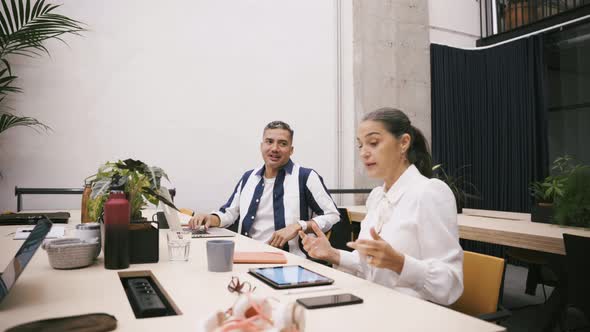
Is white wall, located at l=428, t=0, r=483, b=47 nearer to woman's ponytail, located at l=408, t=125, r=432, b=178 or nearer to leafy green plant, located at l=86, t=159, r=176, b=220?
woman's ponytail, located at l=408, t=125, r=432, b=178

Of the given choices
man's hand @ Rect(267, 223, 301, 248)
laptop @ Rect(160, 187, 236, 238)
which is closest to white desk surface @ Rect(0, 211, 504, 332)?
laptop @ Rect(160, 187, 236, 238)

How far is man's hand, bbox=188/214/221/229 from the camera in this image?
2.29 metres

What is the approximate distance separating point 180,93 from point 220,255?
3.36 meters

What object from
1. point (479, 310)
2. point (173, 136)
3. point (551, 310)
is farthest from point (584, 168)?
point (173, 136)

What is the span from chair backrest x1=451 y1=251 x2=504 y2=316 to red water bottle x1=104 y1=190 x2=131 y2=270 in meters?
1.15

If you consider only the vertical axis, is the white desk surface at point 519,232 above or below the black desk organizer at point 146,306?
below

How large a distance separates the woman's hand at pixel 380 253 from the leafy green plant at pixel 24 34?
337 centimetres

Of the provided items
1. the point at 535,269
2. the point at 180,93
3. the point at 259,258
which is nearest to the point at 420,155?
the point at 259,258

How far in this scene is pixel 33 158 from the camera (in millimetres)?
3811

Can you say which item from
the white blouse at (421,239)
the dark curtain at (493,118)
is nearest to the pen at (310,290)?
the white blouse at (421,239)

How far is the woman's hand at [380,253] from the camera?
119 cm

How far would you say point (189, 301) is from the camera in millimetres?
1012

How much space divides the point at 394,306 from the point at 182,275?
2.11ft

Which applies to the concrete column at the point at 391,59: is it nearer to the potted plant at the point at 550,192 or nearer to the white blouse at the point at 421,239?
the potted plant at the point at 550,192
